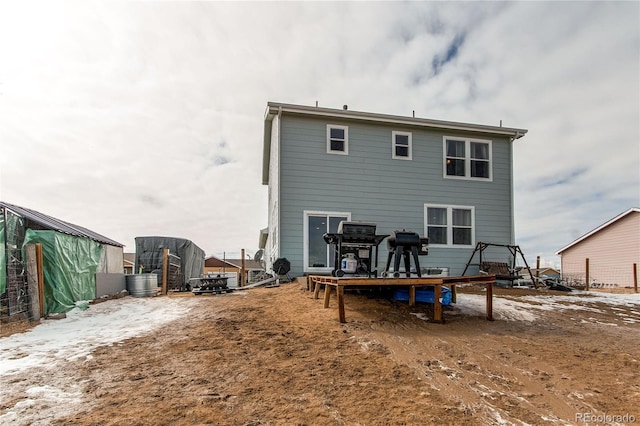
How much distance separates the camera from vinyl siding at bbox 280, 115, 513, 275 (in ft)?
36.1

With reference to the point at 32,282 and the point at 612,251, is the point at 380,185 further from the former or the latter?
the point at 612,251

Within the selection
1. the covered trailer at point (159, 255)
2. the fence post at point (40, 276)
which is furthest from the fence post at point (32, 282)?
the covered trailer at point (159, 255)

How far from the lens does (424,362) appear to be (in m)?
4.04

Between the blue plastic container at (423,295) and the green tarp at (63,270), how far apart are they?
6975mm

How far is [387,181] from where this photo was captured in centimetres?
1182

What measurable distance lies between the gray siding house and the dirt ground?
5.18 m

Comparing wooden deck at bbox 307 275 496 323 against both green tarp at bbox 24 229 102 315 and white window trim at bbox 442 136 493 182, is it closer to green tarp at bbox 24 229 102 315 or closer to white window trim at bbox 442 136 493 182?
green tarp at bbox 24 229 102 315

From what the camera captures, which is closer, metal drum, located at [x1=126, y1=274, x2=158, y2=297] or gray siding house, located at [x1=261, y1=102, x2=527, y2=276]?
gray siding house, located at [x1=261, y1=102, x2=527, y2=276]

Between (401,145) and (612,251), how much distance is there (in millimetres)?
17699

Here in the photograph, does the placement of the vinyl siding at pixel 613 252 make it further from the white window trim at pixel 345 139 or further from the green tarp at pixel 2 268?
the green tarp at pixel 2 268

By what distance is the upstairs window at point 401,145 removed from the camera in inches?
472

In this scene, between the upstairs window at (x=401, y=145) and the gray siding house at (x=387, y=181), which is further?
the upstairs window at (x=401, y=145)

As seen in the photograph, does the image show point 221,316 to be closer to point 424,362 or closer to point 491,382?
point 424,362

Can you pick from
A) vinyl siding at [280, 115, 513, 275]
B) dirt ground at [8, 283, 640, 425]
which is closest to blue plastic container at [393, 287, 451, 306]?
dirt ground at [8, 283, 640, 425]
